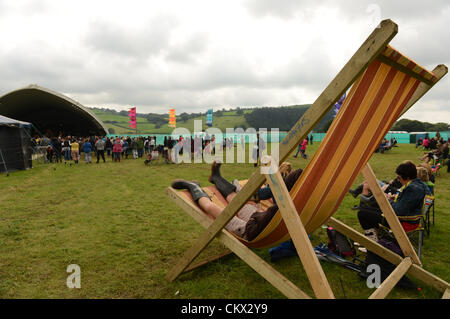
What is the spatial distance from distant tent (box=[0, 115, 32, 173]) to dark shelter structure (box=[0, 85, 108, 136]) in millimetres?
9459

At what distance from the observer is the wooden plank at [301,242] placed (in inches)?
63.4

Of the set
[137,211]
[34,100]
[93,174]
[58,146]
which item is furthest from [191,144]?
[34,100]

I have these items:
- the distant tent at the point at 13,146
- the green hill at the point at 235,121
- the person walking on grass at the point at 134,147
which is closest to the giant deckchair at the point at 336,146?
the distant tent at the point at 13,146

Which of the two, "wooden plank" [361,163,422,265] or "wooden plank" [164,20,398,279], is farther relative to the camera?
"wooden plank" [361,163,422,265]

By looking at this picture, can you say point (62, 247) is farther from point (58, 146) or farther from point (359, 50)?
point (58, 146)

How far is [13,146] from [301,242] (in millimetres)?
14394

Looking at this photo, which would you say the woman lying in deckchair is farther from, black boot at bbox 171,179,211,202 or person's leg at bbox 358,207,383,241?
person's leg at bbox 358,207,383,241

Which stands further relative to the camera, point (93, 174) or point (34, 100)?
point (34, 100)

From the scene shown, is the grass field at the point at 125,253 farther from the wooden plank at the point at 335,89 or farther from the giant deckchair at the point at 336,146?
the wooden plank at the point at 335,89

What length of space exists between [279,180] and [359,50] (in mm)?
922

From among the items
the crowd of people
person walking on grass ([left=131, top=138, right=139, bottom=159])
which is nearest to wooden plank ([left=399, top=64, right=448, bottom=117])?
the crowd of people

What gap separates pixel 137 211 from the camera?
18.3 feet

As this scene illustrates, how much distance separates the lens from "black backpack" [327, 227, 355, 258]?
11.5 feet

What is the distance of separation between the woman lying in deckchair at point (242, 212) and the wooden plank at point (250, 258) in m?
0.12
